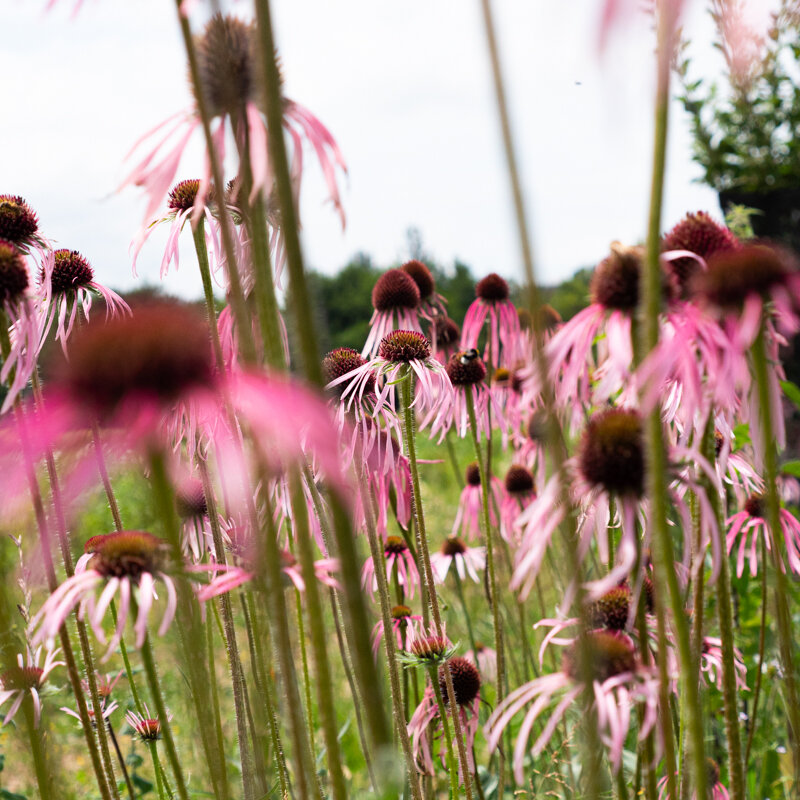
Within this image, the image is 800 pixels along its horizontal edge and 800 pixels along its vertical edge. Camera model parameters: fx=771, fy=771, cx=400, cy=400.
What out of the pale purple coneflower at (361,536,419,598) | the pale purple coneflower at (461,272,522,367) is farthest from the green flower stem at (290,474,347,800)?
the pale purple coneflower at (461,272,522,367)

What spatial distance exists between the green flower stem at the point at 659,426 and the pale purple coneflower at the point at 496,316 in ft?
4.79

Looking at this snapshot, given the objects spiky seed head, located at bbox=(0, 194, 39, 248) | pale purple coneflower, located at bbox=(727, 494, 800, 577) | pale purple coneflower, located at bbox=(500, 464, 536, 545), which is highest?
spiky seed head, located at bbox=(0, 194, 39, 248)

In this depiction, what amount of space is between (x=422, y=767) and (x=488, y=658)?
50cm

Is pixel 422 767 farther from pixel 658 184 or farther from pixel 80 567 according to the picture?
pixel 658 184

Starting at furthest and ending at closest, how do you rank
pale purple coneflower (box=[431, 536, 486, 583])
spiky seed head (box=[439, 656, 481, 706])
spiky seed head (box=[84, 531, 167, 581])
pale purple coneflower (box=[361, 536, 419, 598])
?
pale purple coneflower (box=[431, 536, 486, 583]) → pale purple coneflower (box=[361, 536, 419, 598]) → spiky seed head (box=[439, 656, 481, 706]) → spiky seed head (box=[84, 531, 167, 581])

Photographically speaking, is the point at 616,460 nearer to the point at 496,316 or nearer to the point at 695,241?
the point at 695,241

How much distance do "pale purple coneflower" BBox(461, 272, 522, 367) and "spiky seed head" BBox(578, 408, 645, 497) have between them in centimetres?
133

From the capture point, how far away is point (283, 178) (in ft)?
1.17

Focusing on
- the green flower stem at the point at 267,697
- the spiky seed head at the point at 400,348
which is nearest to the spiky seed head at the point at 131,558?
the green flower stem at the point at 267,697

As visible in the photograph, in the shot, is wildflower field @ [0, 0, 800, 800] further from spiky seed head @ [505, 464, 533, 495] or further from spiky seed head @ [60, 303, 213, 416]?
spiky seed head @ [505, 464, 533, 495]

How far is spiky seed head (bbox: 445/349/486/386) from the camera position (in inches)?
61.5

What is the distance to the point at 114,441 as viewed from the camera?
18.3 inches

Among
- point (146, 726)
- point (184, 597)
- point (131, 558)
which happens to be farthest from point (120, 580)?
point (146, 726)

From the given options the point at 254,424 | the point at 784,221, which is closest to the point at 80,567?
the point at 254,424
